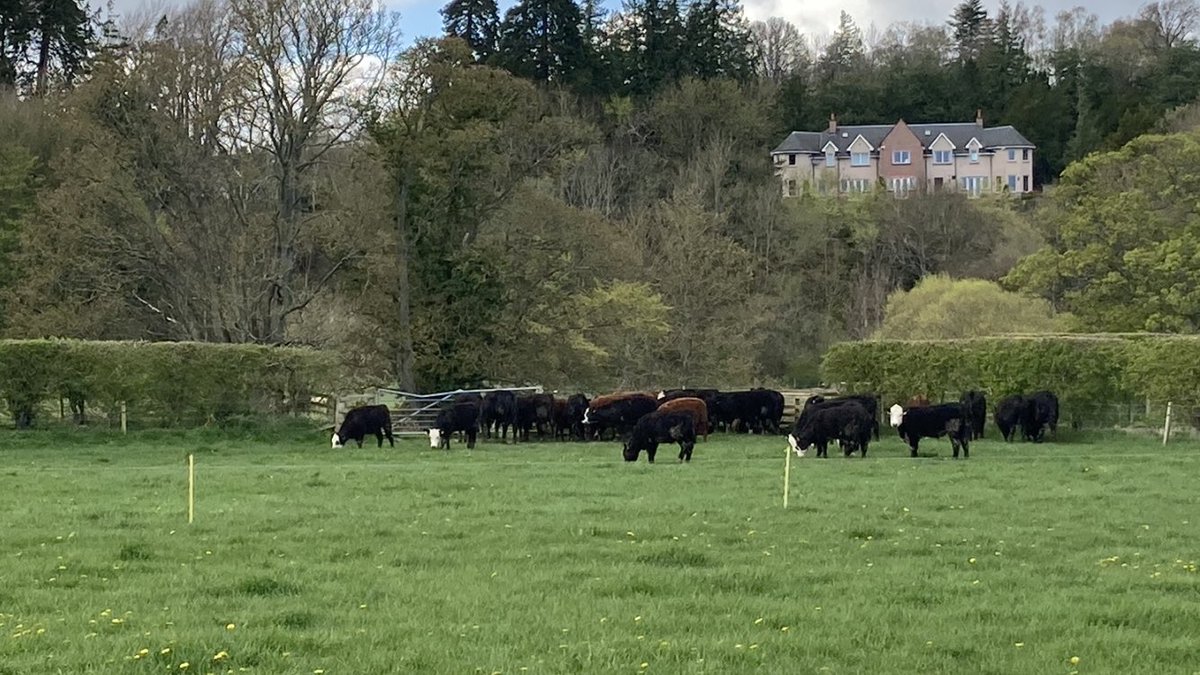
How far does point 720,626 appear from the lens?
988 centimetres

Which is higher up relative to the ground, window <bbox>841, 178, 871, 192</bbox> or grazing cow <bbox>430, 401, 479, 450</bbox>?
window <bbox>841, 178, 871, 192</bbox>

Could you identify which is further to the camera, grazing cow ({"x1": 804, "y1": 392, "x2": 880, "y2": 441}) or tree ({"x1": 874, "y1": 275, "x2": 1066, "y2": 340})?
tree ({"x1": 874, "y1": 275, "x2": 1066, "y2": 340})

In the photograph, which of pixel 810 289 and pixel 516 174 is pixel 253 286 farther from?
pixel 810 289

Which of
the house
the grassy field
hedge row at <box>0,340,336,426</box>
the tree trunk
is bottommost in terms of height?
the grassy field

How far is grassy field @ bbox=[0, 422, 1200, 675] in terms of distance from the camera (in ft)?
29.5

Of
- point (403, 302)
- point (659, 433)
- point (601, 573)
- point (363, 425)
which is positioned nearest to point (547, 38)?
point (403, 302)

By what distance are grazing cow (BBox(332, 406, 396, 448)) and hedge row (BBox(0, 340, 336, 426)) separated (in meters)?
3.77

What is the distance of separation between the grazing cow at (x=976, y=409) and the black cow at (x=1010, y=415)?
0.41 meters

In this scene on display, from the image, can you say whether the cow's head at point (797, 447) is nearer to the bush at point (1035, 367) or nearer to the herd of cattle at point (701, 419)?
the herd of cattle at point (701, 419)

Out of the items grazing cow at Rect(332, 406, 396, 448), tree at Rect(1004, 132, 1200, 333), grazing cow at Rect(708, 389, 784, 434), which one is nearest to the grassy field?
grazing cow at Rect(332, 406, 396, 448)

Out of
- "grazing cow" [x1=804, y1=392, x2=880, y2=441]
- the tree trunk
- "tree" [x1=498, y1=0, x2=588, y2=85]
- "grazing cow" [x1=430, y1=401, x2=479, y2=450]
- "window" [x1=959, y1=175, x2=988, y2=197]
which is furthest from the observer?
"window" [x1=959, y1=175, x2=988, y2=197]

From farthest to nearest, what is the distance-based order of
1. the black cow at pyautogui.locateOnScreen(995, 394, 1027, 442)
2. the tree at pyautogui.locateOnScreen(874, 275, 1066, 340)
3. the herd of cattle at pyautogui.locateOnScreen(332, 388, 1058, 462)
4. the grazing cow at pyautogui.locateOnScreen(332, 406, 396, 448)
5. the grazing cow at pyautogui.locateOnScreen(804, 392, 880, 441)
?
the tree at pyautogui.locateOnScreen(874, 275, 1066, 340)
the black cow at pyautogui.locateOnScreen(995, 394, 1027, 442)
the grazing cow at pyautogui.locateOnScreen(804, 392, 880, 441)
the grazing cow at pyautogui.locateOnScreen(332, 406, 396, 448)
the herd of cattle at pyautogui.locateOnScreen(332, 388, 1058, 462)

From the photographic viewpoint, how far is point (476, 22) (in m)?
80.4

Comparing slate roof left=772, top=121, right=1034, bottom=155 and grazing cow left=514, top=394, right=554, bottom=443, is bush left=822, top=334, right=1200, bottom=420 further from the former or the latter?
slate roof left=772, top=121, right=1034, bottom=155
